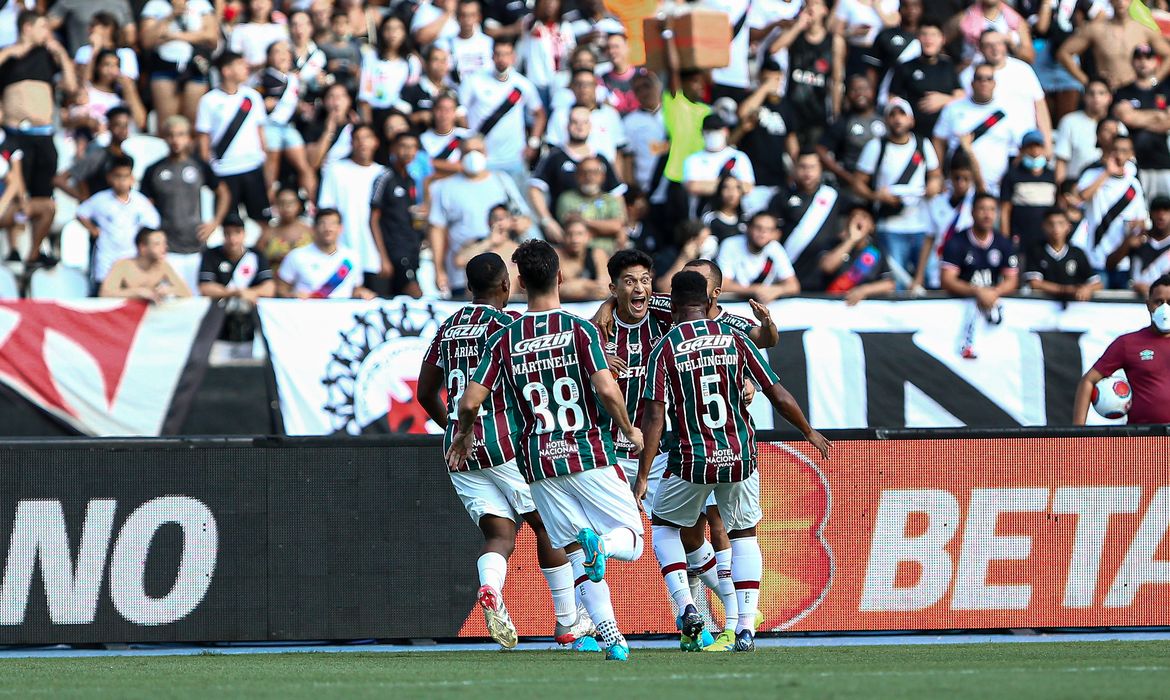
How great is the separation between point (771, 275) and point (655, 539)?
570 cm

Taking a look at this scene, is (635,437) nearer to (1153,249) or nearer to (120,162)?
(120,162)

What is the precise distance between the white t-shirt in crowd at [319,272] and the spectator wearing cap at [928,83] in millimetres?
6012

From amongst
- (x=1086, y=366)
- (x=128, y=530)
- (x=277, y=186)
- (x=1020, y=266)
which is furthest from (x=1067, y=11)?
(x=128, y=530)

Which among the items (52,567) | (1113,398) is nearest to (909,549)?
(1113,398)

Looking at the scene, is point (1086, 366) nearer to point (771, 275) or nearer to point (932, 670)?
point (771, 275)

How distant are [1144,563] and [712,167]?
631cm

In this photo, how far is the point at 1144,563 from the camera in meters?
11.4

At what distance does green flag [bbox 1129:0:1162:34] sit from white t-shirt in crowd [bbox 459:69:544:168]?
276 inches

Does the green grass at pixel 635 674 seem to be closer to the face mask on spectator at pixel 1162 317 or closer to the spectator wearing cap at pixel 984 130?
the face mask on spectator at pixel 1162 317

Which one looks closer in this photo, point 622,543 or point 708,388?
point 622,543

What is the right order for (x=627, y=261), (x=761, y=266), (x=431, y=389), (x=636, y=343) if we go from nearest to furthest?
(x=431, y=389), (x=627, y=261), (x=636, y=343), (x=761, y=266)

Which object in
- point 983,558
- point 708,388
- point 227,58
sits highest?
point 227,58

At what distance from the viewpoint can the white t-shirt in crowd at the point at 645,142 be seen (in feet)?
56.2

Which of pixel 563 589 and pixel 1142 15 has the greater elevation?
pixel 1142 15
